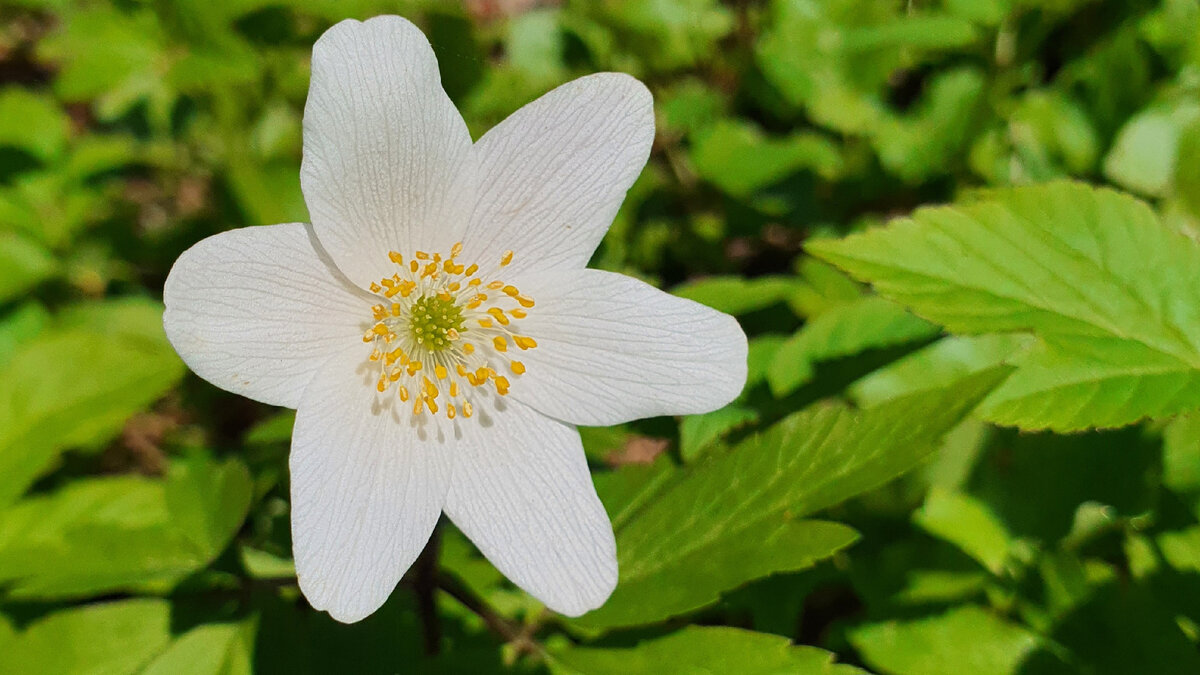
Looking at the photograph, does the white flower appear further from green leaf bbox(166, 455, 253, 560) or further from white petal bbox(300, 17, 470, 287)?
green leaf bbox(166, 455, 253, 560)

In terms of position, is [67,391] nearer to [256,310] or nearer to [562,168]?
[256,310]

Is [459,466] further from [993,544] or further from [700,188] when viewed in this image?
[700,188]

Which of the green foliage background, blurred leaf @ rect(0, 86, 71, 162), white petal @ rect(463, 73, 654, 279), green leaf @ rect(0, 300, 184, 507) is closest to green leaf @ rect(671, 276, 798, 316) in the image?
the green foliage background

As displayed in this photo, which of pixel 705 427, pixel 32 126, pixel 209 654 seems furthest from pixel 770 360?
pixel 32 126

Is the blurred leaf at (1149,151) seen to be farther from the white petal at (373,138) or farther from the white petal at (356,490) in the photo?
the white petal at (356,490)

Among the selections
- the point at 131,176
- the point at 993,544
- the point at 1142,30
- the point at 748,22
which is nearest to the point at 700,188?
the point at 748,22

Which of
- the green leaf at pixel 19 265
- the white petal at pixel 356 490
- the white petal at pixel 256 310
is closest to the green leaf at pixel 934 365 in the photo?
the white petal at pixel 356 490

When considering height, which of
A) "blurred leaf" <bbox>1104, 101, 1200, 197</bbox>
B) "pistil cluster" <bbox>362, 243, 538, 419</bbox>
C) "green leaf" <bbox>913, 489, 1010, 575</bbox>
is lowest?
"green leaf" <bbox>913, 489, 1010, 575</bbox>

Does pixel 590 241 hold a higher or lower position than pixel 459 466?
higher
